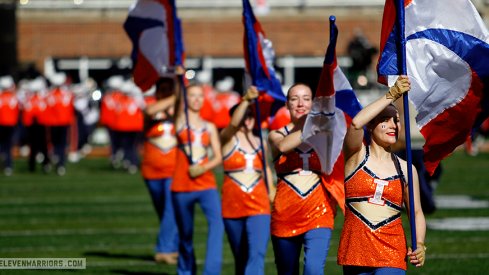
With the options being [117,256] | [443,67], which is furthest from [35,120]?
[443,67]

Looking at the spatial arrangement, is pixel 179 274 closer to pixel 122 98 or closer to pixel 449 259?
pixel 449 259

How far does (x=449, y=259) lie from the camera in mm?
13648

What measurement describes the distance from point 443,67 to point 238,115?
2.78 meters

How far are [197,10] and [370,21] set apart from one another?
6190 millimetres

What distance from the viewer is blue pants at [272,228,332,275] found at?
948cm

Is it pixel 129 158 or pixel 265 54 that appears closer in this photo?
pixel 265 54

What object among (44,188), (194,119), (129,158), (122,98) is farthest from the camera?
(122,98)

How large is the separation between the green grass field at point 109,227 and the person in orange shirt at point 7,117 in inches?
53.6

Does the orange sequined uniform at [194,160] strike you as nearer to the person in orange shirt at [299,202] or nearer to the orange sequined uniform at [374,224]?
the person in orange shirt at [299,202]

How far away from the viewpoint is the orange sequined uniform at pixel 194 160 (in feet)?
40.4

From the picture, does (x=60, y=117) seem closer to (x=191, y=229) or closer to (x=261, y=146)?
(x=191, y=229)

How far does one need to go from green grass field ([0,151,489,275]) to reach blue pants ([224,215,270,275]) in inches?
74.0

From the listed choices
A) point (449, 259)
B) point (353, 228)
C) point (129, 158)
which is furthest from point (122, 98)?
point (353, 228)

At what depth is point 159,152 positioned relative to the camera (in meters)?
14.0
